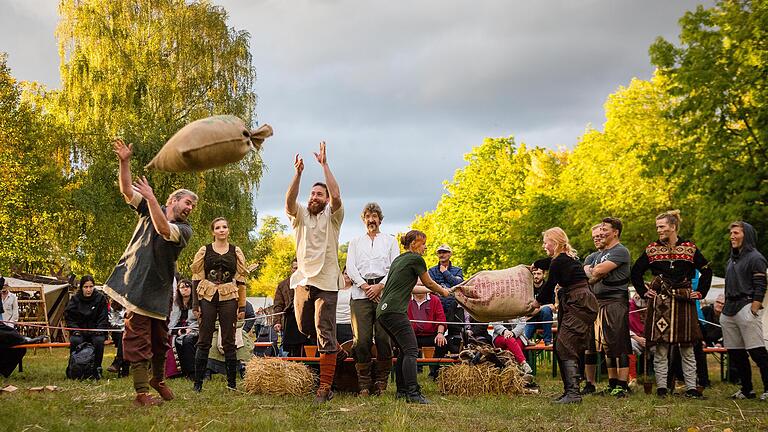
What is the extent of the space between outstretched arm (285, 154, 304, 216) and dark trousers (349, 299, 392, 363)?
4.44ft

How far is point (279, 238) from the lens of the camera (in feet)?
297

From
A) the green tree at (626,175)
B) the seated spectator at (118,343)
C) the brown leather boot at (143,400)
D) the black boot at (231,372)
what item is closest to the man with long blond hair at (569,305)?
the black boot at (231,372)

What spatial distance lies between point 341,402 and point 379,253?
1804mm

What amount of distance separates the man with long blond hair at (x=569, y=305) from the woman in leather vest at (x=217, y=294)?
11.2 ft

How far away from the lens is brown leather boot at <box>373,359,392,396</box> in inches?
333

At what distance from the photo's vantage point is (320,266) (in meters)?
7.76

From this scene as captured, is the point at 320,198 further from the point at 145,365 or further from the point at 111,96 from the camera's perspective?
the point at 111,96

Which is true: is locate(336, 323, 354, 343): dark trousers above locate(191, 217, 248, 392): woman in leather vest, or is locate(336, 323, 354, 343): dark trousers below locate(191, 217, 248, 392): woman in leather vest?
below

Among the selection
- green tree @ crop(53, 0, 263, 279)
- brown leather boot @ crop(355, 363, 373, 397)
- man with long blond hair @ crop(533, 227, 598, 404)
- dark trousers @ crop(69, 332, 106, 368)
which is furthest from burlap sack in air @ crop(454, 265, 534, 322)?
green tree @ crop(53, 0, 263, 279)

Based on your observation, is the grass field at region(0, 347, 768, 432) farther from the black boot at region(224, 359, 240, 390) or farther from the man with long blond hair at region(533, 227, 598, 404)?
the man with long blond hair at region(533, 227, 598, 404)

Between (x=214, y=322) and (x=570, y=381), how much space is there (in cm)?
395

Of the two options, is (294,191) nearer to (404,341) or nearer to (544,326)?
(404,341)

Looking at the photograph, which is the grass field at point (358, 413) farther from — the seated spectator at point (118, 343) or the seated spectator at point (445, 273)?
the seated spectator at point (445, 273)

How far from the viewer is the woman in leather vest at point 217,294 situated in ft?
27.1
